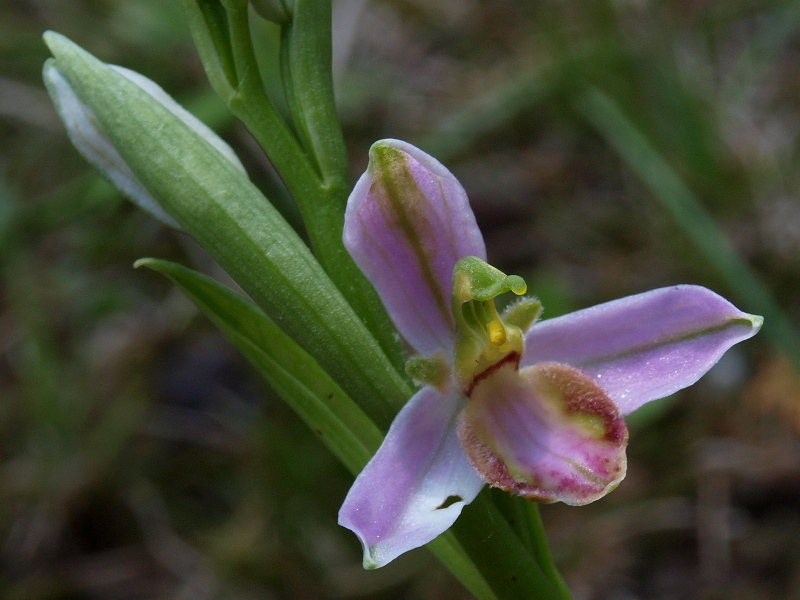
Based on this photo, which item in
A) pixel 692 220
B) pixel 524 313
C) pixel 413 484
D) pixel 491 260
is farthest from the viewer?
pixel 491 260

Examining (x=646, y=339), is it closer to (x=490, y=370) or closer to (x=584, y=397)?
(x=584, y=397)

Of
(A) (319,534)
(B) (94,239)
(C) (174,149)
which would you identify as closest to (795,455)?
(A) (319,534)

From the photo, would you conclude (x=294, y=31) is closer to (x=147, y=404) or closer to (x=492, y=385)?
(x=492, y=385)

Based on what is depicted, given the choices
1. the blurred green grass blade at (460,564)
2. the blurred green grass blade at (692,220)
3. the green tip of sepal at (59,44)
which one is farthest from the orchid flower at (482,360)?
the blurred green grass blade at (692,220)

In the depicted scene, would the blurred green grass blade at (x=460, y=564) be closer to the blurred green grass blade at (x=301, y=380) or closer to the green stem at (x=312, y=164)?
the blurred green grass blade at (x=301, y=380)

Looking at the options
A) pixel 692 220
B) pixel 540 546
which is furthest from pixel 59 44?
pixel 692 220
